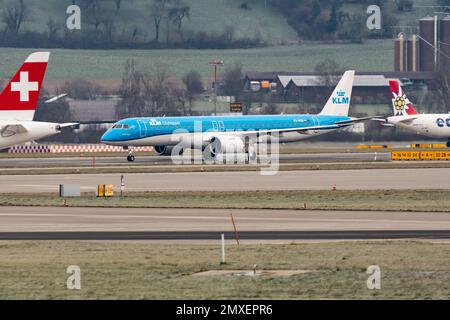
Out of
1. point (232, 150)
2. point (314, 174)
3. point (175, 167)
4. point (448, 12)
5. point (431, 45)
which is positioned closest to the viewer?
point (314, 174)

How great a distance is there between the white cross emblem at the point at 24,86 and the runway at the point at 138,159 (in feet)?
81.9

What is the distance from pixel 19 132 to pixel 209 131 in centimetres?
3799

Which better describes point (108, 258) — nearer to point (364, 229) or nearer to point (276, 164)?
point (364, 229)

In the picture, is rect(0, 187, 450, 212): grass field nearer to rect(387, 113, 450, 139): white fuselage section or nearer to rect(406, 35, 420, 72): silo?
rect(387, 113, 450, 139): white fuselage section

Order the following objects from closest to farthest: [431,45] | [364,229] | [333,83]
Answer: [364,229]
[333,83]
[431,45]

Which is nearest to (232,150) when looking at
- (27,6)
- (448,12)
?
(27,6)

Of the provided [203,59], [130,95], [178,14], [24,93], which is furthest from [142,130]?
[178,14]

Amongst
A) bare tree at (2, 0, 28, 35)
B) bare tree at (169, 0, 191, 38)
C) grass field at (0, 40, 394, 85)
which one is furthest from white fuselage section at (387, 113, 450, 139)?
bare tree at (2, 0, 28, 35)

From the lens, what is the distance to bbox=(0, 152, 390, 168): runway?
97875 millimetres

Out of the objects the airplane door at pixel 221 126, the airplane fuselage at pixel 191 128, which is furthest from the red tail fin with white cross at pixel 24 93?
the airplane door at pixel 221 126

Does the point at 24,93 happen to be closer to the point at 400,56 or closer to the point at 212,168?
the point at 212,168

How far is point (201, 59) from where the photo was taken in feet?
600

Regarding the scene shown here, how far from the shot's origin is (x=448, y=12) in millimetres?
197500
